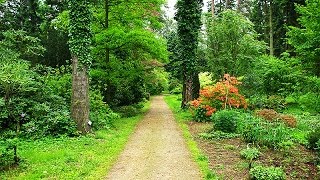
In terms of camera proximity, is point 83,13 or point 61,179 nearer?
point 61,179

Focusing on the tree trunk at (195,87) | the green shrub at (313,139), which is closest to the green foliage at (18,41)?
the tree trunk at (195,87)

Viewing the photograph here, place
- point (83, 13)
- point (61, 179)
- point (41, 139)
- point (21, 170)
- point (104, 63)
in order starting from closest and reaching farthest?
point (61, 179) → point (21, 170) → point (41, 139) → point (83, 13) → point (104, 63)

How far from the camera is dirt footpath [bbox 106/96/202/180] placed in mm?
8477

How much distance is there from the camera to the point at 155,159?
395 inches

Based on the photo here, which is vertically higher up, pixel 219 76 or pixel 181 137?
pixel 219 76

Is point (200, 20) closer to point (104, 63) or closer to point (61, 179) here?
point (104, 63)

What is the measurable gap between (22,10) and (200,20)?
18279 mm

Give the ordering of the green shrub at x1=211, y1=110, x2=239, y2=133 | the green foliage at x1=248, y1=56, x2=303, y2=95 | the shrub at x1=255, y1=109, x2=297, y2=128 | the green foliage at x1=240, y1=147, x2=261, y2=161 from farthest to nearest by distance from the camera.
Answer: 1. the green foliage at x1=248, y1=56, x2=303, y2=95
2. the shrub at x1=255, y1=109, x2=297, y2=128
3. the green shrub at x1=211, y1=110, x2=239, y2=133
4. the green foliage at x1=240, y1=147, x2=261, y2=161

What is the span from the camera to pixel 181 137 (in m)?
13.7

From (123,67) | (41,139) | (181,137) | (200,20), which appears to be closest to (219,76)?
(200,20)

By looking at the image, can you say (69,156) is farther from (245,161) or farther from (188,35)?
(188,35)

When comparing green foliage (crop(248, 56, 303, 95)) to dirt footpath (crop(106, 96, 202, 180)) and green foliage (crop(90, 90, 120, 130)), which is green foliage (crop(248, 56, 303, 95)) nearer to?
dirt footpath (crop(106, 96, 202, 180))

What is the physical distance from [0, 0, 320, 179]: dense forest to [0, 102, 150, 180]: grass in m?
0.18

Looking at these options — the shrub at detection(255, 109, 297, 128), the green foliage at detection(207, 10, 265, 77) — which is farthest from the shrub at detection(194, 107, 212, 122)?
the green foliage at detection(207, 10, 265, 77)
